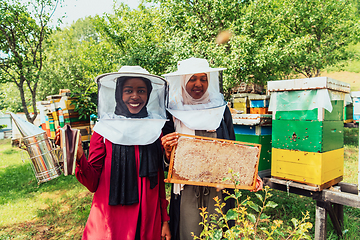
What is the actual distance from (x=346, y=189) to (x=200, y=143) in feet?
7.99

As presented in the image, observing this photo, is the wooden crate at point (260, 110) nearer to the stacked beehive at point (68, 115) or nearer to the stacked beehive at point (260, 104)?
the stacked beehive at point (260, 104)

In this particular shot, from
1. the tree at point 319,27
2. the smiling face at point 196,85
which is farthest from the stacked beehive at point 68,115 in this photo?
the tree at point 319,27

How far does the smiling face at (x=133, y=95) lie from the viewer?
1886 mm

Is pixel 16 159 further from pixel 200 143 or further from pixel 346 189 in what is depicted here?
pixel 346 189

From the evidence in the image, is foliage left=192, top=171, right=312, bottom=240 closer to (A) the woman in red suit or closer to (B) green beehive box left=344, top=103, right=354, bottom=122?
(A) the woman in red suit

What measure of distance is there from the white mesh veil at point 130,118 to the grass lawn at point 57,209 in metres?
2.52

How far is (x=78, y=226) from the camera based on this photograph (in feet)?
12.6

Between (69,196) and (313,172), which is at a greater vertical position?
(313,172)

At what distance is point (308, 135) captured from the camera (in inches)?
101

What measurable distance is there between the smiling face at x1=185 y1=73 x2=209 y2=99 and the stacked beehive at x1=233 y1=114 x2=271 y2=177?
1.64m

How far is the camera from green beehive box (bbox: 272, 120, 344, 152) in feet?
8.18

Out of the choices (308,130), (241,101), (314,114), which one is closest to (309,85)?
(314,114)

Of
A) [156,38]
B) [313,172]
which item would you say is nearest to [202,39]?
[156,38]

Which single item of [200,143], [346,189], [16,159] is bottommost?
[16,159]
